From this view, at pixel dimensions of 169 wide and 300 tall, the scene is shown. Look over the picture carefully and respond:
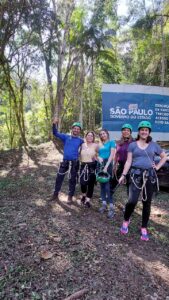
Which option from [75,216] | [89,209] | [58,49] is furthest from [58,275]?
[58,49]

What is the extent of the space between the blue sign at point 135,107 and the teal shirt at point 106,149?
6.38 ft

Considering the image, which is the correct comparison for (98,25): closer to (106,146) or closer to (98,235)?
(106,146)

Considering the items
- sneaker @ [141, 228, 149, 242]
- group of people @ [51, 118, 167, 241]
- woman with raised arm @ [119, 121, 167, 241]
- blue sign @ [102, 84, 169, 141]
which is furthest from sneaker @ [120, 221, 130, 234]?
blue sign @ [102, 84, 169, 141]

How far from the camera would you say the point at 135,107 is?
24.8 ft

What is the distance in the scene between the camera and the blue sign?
23.7 ft

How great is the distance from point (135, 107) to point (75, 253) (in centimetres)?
466

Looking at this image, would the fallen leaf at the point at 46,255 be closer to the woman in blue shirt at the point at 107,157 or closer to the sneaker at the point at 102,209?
the woman in blue shirt at the point at 107,157

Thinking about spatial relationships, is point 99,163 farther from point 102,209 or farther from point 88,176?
point 102,209

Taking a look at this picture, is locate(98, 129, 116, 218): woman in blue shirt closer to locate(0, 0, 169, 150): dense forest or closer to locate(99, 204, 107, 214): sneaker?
locate(99, 204, 107, 214): sneaker

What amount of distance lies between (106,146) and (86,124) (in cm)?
1908

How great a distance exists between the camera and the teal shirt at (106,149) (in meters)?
5.25

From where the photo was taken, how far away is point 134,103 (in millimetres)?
7527

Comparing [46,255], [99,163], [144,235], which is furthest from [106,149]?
[46,255]

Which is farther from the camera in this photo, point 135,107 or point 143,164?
point 135,107
